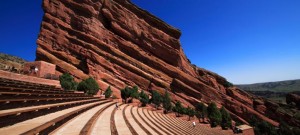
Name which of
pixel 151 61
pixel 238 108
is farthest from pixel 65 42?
pixel 238 108

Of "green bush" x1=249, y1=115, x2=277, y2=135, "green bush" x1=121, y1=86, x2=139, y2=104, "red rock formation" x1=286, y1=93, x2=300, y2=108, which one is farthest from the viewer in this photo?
"red rock formation" x1=286, y1=93, x2=300, y2=108

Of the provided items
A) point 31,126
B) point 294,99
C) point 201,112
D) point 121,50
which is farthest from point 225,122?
point 294,99

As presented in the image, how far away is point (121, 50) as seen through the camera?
55.1 meters

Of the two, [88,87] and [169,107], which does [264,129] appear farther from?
[88,87]

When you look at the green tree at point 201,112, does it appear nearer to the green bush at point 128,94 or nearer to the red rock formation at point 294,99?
the green bush at point 128,94

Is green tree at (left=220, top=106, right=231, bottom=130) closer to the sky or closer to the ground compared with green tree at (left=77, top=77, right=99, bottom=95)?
closer to the ground

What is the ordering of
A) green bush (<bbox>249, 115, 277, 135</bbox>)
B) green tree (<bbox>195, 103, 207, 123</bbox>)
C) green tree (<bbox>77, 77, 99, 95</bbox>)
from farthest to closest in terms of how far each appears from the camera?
green bush (<bbox>249, 115, 277, 135</bbox>) < green tree (<bbox>195, 103, 207, 123</bbox>) < green tree (<bbox>77, 77, 99, 95</bbox>)

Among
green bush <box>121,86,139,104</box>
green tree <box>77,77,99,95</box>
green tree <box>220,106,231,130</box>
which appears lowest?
green tree <box>220,106,231,130</box>

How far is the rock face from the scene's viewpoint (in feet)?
156

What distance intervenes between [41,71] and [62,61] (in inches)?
888

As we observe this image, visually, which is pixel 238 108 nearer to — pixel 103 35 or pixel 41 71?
pixel 103 35

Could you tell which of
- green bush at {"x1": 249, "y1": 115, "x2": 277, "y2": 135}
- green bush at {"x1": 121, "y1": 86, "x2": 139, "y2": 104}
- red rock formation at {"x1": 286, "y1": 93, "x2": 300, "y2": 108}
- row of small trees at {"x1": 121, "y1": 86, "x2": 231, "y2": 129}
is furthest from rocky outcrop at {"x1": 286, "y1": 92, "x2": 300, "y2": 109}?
green bush at {"x1": 121, "y1": 86, "x2": 139, "y2": 104}

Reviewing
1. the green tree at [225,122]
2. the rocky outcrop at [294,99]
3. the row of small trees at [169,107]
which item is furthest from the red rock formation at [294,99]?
the row of small trees at [169,107]

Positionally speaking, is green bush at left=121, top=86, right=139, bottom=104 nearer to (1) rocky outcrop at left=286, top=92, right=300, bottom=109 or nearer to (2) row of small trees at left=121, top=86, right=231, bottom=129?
(2) row of small trees at left=121, top=86, right=231, bottom=129
